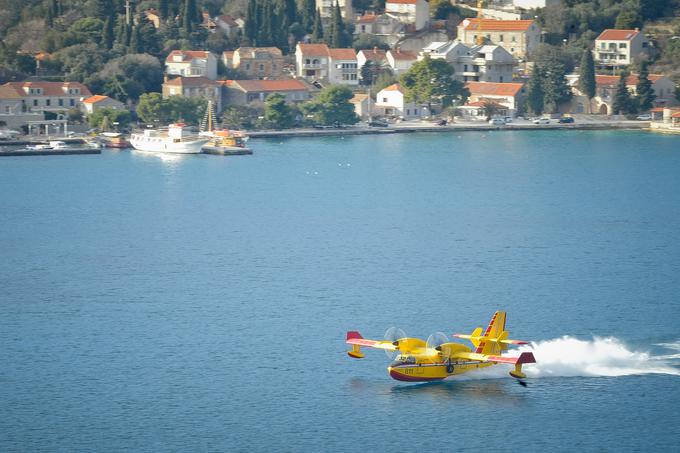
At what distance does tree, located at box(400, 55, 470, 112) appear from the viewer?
382ft

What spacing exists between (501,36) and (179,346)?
84.1 meters

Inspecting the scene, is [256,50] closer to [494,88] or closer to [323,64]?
[323,64]

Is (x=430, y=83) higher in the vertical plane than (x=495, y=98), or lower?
higher

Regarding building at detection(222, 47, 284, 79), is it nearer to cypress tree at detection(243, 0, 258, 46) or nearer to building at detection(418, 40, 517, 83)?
cypress tree at detection(243, 0, 258, 46)

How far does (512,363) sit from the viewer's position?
4447 cm

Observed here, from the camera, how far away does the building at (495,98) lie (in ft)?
392

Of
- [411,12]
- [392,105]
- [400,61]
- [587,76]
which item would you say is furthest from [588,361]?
[411,12]

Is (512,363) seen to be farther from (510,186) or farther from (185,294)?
(510,186)

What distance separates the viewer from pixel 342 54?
122625 mm

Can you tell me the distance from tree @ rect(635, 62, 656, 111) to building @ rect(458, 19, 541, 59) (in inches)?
510

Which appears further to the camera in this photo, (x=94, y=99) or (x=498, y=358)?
(x=94, y=99)

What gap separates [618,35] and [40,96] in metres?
49.8

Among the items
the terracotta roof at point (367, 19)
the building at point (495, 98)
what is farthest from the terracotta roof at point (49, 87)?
the terracotta roof at point (367, 19)

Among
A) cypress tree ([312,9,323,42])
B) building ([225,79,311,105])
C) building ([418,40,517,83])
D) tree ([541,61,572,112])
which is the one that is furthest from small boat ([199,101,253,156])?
tree ([541,61,572,112])
